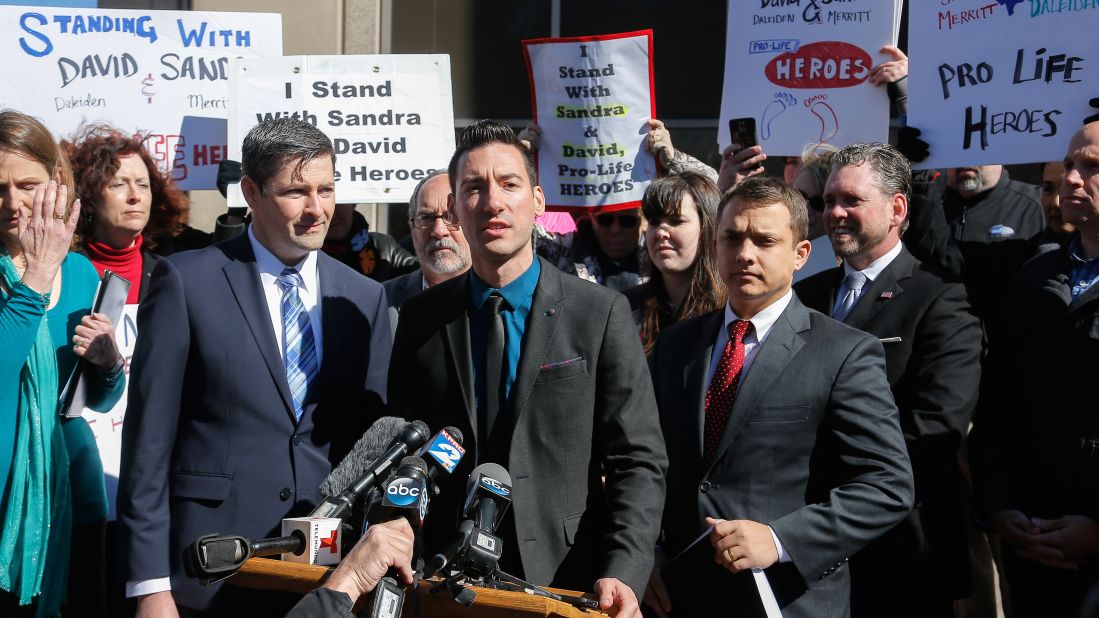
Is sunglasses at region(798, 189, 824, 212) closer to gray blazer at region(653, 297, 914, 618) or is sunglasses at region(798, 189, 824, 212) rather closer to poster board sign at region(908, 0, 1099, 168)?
poster board sign at region(908, 0, 1099, 168)

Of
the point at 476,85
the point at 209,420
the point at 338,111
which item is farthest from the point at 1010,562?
the point at 476,85

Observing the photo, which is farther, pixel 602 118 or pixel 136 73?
pixel 136 73

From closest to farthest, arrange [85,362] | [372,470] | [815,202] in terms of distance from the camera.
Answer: [372,470]
[85,362]
[815,202]

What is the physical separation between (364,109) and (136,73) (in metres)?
1.39

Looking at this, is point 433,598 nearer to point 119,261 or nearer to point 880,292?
point 880,292

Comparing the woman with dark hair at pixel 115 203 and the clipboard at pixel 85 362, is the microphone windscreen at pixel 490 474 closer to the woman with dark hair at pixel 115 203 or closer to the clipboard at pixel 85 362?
the clipboard at pixel 85 362

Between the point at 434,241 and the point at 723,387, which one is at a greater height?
the point at 434,241

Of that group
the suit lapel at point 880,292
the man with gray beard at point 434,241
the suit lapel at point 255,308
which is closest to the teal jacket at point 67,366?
the suit lapel at point 255,308

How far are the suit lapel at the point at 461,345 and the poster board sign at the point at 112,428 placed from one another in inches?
75.7

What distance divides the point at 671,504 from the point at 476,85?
6.37 metres

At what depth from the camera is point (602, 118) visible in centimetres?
638

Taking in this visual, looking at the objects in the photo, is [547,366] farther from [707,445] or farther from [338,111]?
[338,111]

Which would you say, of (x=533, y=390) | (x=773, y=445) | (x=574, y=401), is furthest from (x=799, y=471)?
(x=533, y=390)

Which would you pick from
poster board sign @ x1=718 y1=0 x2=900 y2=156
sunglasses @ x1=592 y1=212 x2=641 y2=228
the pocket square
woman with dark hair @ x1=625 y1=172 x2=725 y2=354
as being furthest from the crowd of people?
sunglasses @ x1=592 y1=212 x2=641 y2=228
